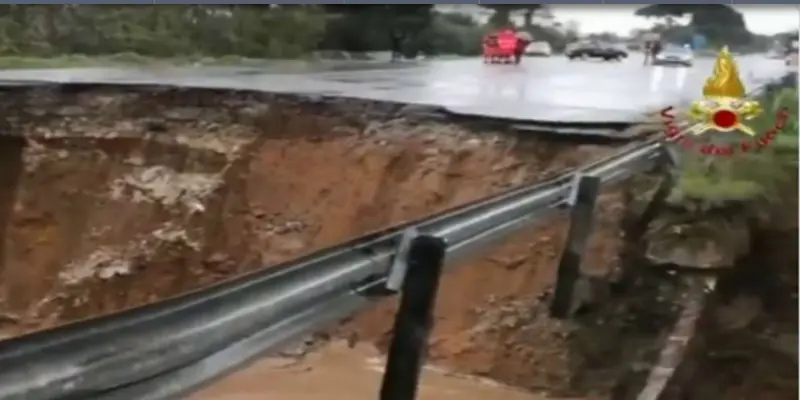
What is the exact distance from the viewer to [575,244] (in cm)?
127

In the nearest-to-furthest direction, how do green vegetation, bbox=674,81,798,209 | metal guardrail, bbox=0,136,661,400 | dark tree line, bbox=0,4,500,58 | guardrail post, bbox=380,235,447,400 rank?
metal guardrail, bbox=0,136,661,400 < guardrail post, bbox=380,235,447,400 < green vegetation, bbox=674,81,798,209 < dark tree line, bbox=0,4,500,58

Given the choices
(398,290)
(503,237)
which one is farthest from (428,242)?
(503,237)

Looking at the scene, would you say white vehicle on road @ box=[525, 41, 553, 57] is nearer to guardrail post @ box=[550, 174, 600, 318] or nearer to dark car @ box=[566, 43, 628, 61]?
dark car @ box=[566, 43, 628, 61]

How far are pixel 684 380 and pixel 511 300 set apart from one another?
22 centimetres

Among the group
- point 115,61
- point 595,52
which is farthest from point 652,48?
point 115,61

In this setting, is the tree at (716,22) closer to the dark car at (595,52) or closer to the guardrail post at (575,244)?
the dark car at (595,52)

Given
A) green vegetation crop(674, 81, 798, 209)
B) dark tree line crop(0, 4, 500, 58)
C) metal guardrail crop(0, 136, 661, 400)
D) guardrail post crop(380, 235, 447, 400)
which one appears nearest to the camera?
metal guardrail crop(0, 136, 661, 400)

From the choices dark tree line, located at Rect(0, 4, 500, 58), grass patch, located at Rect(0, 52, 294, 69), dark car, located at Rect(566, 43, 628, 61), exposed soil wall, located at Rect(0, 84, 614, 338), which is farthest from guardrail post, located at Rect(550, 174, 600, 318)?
grass patch, located at Rect(0, 52, 294, 69)

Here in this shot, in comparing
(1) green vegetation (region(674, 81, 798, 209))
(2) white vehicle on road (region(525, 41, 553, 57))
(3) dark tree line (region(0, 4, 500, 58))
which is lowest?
(1) green vegetation (region(674, 81, 798, 209))

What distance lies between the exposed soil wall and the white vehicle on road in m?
0.10

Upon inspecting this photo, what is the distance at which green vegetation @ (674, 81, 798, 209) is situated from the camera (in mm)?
1176

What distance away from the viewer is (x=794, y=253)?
1.18 meters

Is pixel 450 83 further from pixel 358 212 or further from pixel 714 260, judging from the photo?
pixel 714 260

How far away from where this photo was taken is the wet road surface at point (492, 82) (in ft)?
4.07
